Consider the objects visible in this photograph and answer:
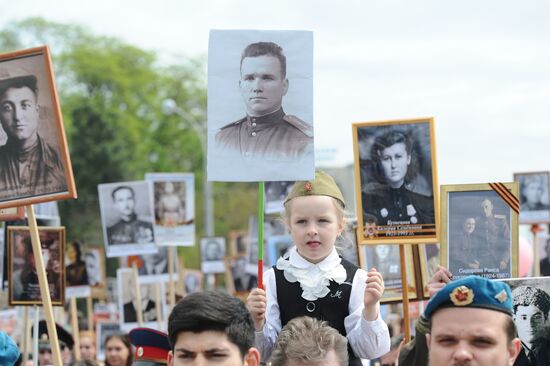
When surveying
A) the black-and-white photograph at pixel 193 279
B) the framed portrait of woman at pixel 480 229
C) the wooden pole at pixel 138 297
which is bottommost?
the black-and-white photograph at pixel 193 279

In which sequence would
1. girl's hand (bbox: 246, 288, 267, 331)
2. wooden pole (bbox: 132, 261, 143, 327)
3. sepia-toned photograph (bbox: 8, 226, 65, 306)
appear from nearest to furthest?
1. girl's hand (bbox: 246, 288, 267, 331)
2. sepia-toned photograph (bbox: 8, 226, 65, 306)
3. wooden pole (bbox: 132, 261, 143, 327)

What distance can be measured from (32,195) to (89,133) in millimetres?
41475

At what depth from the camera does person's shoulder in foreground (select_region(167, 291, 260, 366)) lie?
179 inches

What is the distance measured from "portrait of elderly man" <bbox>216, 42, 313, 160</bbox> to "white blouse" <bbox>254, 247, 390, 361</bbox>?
2.11ft

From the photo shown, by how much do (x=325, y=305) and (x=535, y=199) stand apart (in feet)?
29.2

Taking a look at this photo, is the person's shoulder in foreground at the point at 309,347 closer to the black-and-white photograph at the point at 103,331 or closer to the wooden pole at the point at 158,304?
the wooden pole at the point at 158,304

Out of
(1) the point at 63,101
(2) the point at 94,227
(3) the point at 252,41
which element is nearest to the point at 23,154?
(3) the point at 252,41

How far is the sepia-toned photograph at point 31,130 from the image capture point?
20.8 feet

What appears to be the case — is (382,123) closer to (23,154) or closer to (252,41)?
(252,41)

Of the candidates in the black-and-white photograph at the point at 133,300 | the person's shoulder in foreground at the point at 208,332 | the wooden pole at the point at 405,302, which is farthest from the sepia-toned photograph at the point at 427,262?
the person's shoulder in foreground at the point at 208,332

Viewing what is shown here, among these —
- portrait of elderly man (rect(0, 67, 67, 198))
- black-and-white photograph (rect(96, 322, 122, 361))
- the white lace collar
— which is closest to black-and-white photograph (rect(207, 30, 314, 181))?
the white lace collar

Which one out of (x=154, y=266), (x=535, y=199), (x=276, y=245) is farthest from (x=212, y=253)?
(x=535, y=199)

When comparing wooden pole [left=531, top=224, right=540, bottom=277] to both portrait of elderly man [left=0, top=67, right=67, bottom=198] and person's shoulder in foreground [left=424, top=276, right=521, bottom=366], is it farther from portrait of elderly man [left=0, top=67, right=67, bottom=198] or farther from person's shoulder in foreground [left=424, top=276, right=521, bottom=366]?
person's shoulder in foreground [left=424, top=276, right=521, bottom=366]

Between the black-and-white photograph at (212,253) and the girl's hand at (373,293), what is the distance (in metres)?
12.3
